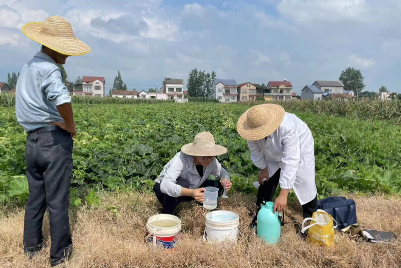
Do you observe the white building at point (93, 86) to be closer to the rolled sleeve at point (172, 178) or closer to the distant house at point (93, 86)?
the distant house at point (93, 86)

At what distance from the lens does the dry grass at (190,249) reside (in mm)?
2738

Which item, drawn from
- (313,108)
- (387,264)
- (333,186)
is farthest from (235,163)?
(313,108)

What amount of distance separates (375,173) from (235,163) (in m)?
2.35

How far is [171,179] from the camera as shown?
331cm

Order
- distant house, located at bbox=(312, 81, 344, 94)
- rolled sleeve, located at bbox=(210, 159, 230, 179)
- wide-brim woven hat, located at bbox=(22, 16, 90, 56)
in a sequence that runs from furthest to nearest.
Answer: distant house, located at bbox=(312, 81, 344, 94), rolled sleeve, located at bbox=(210, 159, 230, 179), wide-brim woven hat, located at bbox=(22, 16, 90, 56)

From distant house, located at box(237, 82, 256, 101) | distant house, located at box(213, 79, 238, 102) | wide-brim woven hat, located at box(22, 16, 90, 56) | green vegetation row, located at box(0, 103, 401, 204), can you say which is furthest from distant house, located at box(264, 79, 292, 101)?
wide-brim woven hat, located at box(22, 16, 90, 56)

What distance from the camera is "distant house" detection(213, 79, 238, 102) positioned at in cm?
8844

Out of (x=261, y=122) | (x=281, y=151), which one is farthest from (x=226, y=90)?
(x=261, y=122)

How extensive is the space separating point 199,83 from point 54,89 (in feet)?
287

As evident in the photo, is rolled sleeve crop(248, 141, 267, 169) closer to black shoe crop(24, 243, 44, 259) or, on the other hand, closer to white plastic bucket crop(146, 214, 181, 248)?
white plastic bucket crop(146, 214, 181, 248)

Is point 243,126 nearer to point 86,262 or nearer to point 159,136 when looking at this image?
point 86,262

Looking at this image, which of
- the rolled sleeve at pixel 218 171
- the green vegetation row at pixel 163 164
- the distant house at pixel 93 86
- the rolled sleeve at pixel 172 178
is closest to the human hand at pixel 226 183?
the rolled sleeve at pixel 218 171

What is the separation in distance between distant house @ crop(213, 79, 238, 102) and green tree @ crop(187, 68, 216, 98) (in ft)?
6.27

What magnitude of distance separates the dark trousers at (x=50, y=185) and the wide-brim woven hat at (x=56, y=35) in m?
0.69
